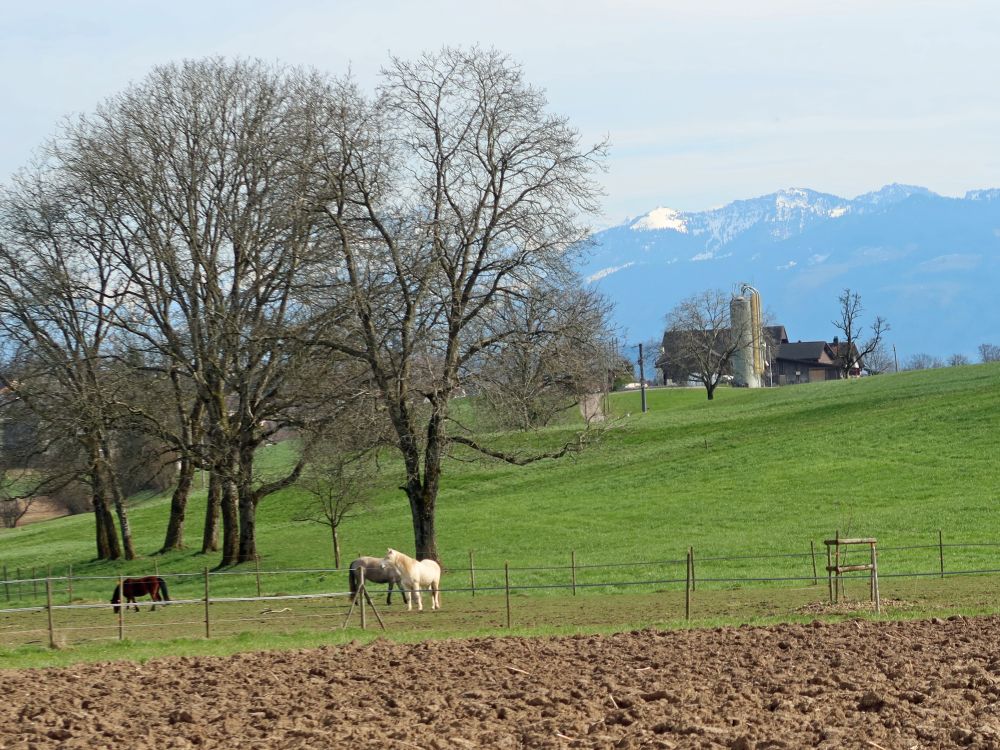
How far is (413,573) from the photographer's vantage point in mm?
28812

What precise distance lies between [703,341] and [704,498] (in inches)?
2358

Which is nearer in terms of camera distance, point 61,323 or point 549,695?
point 549,695

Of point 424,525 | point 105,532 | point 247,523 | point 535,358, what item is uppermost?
point 535,358

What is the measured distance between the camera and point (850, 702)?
42.1ft

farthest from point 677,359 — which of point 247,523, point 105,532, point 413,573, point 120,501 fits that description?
point 413,573

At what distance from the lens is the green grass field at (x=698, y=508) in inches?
1379

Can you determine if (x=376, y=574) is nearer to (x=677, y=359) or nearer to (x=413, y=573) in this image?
(x=413, y=573)

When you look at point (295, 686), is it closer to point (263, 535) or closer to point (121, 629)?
point (121, 629)

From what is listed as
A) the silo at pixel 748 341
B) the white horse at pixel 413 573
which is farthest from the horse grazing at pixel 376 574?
the silo at pixel 748 341

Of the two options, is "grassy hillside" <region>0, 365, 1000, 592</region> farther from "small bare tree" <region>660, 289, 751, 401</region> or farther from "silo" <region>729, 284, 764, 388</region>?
"silo" <region>729, 284, 764, 388</region>

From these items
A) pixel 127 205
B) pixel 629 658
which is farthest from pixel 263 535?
pixel 629 658

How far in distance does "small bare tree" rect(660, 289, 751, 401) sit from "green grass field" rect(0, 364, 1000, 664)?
3061 centimetres

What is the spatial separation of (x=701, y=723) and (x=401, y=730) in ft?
9.84

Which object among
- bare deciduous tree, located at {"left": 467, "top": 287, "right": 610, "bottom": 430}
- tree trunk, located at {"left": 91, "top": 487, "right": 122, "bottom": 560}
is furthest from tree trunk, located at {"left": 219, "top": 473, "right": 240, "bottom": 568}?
bare deciduous tree, located at {"left": 467, "top": 287, "right": 610, "bottom": 430}
